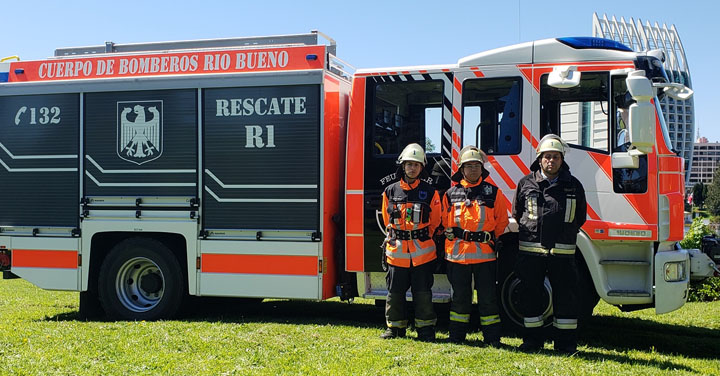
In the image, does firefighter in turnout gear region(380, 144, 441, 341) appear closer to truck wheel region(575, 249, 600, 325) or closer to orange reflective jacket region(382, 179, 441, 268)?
orange reflective jacket region(382, 179, 441, 268)

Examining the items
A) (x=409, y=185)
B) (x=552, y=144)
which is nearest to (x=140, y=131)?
(x=409, y=185)

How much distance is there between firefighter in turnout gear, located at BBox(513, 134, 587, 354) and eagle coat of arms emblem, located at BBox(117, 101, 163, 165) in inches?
164

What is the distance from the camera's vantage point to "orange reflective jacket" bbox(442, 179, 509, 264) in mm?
6195

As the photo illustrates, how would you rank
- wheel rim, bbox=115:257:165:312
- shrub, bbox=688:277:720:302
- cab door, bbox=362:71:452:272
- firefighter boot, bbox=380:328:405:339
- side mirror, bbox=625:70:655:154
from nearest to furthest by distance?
side mirror, bbox=625:70:655:154, firefighter boot, bbox=380:328:405:339, cab door, bbox=362:71:452:272, wheel rim, bbox=115:257:165:312, shrub, bbox=688:277:720:302

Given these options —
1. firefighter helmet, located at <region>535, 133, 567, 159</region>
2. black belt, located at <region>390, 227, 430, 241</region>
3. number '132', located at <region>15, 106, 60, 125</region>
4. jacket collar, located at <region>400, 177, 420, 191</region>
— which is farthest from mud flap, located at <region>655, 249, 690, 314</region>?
number '132', located at <region>15, 106, 60, 125</region>

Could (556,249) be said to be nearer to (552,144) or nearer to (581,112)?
(552,144)

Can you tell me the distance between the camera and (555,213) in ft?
19.4

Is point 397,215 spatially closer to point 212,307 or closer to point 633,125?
point 633,125

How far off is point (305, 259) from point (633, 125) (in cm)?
355

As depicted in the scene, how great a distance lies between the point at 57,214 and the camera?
7.88m

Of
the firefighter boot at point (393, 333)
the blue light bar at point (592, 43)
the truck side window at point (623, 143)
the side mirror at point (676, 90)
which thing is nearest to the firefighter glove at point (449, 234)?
the firefighter boot at point (393, 333)

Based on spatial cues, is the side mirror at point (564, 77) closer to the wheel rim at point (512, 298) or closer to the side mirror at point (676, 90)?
the side mirror at point (676, 90)

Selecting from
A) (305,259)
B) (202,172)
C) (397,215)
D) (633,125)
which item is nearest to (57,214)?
(202,172)

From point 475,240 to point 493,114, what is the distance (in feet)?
4.52
